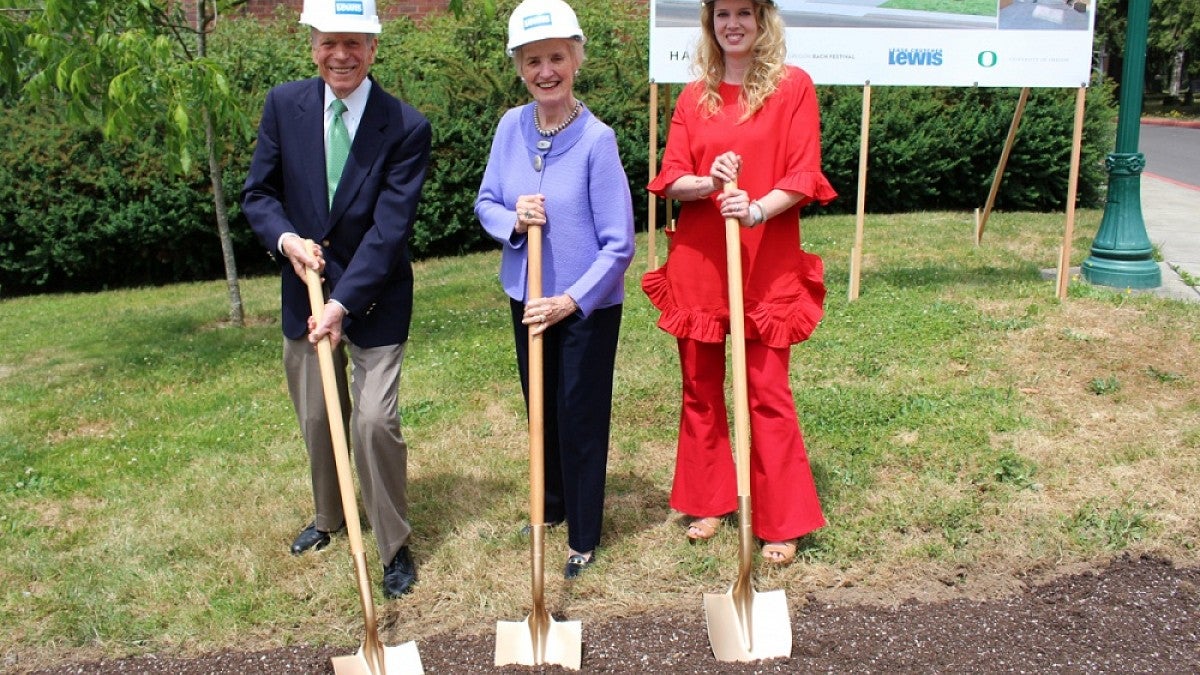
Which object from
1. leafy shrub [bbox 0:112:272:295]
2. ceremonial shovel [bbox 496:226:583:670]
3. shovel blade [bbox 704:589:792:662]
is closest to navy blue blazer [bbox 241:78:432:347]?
ceremonial shovel [bbox 496:226:583:670]

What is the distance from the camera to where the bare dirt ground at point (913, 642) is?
3.46 m

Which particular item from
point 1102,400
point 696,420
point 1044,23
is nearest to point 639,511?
point 696,420

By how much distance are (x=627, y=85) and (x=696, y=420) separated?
8580mm

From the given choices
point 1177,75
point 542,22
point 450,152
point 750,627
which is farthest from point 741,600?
point 1177,75

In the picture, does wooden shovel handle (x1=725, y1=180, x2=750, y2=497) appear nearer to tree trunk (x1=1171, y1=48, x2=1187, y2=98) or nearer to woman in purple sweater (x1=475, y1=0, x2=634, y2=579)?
woman in purple sweater (x1=475, y1=0, x2=634, y2=579)

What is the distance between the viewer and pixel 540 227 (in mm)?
3674

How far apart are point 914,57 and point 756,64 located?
431 centimetres

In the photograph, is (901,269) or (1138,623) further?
(901,269)

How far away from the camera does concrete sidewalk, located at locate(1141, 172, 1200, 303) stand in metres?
8.17

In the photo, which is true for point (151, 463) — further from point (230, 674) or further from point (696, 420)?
→ point (696, 420)

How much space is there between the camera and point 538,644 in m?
3.51

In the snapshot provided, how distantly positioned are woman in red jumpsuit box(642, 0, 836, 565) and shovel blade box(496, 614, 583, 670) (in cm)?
91

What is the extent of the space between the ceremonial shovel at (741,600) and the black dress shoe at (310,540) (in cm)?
156

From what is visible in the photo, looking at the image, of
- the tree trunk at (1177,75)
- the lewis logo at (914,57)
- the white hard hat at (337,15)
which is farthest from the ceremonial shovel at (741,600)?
the tree trunk at (1177,75)
